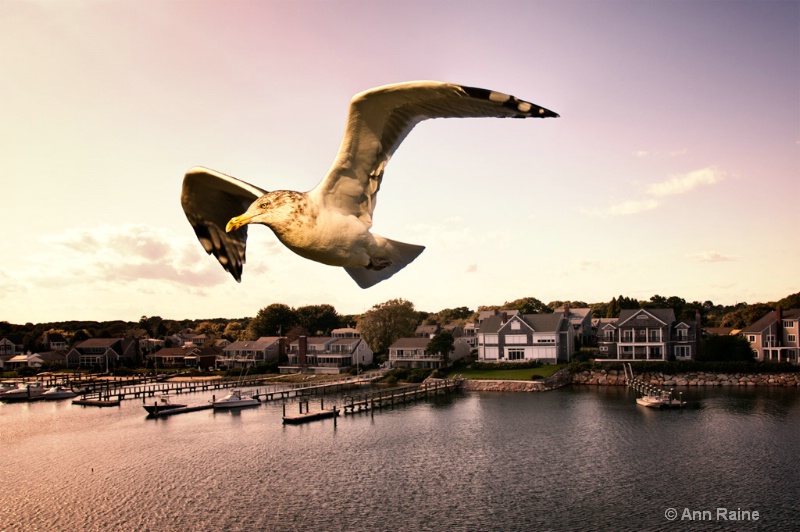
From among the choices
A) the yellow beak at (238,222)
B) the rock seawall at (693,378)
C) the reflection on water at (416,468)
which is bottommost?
the reflection on water at (416,468)

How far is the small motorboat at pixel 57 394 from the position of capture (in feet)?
209

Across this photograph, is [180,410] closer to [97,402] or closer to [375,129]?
[97,402]

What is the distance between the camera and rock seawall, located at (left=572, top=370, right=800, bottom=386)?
56906mm

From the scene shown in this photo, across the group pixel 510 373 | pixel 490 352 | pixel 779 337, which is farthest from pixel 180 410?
pixel 779 337

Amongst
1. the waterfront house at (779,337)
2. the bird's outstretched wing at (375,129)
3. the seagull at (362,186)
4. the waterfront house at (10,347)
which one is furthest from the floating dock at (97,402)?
the waterfront house at (779,337)

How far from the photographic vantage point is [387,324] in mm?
81000

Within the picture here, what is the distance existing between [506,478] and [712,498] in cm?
917

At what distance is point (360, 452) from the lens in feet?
120

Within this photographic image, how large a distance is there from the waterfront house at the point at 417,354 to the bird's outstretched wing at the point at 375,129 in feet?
215

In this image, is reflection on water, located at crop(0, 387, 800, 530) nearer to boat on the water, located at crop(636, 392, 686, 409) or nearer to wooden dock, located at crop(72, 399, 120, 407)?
boat on the water, located at crop(636, 392, 686, 409)

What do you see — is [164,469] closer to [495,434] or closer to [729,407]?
[495,434]

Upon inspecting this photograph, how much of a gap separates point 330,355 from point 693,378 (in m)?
42.3

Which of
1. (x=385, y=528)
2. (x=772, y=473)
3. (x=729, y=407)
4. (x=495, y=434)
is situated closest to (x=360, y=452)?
(x=495, y=434)

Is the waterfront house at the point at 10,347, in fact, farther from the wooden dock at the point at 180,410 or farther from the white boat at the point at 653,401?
the white boat at the point at 653,401
